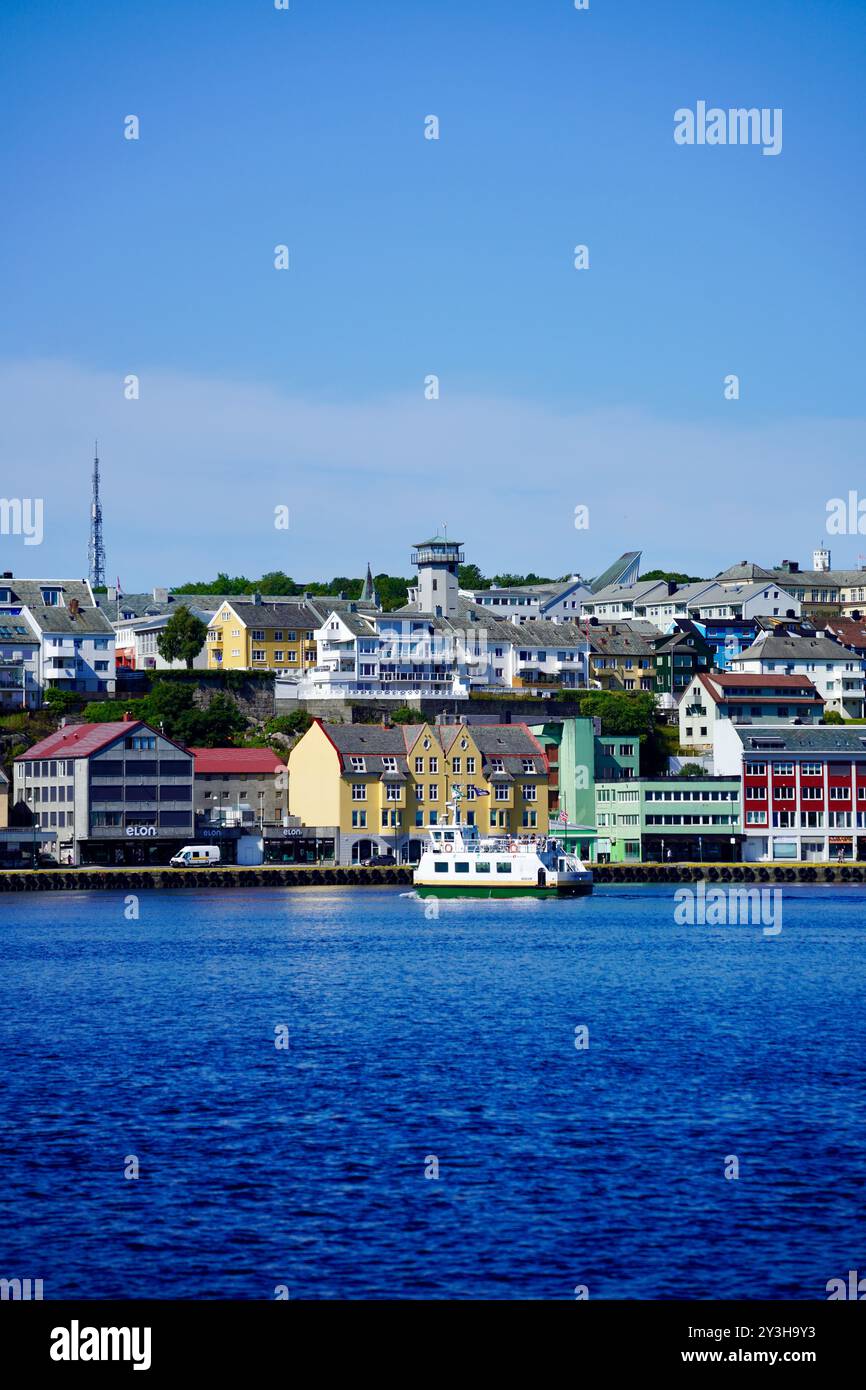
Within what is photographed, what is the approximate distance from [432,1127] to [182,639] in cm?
11761

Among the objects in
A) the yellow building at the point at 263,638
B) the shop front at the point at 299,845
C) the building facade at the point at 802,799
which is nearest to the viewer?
the shop front at the point at 299,845

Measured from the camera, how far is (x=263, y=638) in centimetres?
15338

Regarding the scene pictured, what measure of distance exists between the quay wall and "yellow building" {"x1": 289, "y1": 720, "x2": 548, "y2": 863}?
4.30 metres

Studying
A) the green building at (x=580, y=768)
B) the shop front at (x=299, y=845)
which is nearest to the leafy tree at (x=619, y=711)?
the green building at (x=580, y=768)

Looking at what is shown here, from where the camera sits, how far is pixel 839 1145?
102ft

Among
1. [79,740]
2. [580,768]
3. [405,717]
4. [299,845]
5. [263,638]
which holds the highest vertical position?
[263,638]

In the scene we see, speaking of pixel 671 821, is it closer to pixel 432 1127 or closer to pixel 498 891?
pixel 498 891

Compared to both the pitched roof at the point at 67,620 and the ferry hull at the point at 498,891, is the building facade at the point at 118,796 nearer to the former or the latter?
the pitched roof at the point at 67,620

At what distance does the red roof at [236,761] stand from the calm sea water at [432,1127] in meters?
59.0

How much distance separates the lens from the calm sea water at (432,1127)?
2477 cm

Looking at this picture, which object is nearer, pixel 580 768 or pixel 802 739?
pixel 580 768

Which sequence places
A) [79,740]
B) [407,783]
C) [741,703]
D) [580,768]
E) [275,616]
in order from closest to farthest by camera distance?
[79,740]
[407,783]
[580,768]
[741,703]
[275,616]

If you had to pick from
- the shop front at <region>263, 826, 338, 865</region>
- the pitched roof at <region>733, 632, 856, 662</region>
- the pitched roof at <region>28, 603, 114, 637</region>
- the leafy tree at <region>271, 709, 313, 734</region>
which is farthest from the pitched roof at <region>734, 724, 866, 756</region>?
the pitched roof at <region>28, 603, 114, 637</region>

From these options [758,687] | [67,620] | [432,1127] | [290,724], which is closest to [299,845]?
[290,724]
